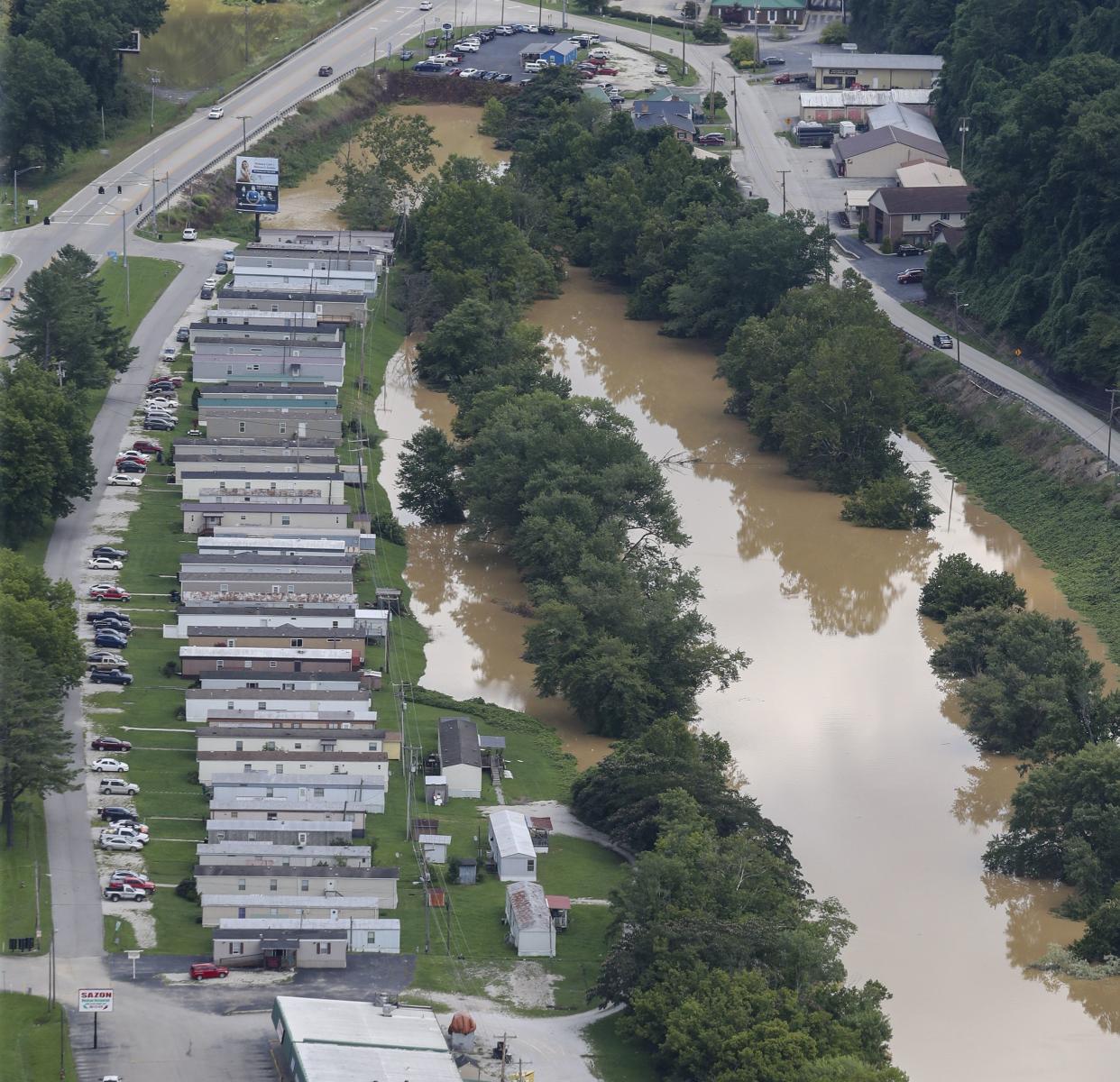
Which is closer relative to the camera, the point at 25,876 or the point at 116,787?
the point at 25,876

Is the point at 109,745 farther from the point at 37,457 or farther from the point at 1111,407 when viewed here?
the point at 1111,407

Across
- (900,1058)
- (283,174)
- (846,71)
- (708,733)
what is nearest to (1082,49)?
(846,71)

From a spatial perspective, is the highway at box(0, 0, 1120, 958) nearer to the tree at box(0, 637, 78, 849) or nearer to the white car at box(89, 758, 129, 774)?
the white car at box(89, 758, 129, 774)

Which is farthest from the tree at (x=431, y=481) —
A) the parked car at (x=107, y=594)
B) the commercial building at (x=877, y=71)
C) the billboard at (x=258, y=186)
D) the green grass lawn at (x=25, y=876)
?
the commercial building at (x=877, y=71)

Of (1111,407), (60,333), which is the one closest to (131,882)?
(60,333)

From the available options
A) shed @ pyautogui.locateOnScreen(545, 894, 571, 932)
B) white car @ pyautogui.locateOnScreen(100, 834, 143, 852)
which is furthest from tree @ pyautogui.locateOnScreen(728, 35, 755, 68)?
white car @ pyautogui.locateOnScreen(100, 834, 143, 852)

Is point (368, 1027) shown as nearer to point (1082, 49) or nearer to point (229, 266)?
point (229, 266)
